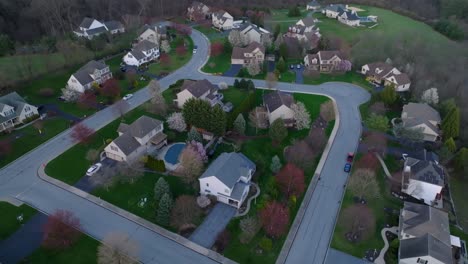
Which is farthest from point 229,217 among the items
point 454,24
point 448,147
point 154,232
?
point 454,24

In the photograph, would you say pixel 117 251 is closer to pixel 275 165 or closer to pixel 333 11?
pixel 275 165

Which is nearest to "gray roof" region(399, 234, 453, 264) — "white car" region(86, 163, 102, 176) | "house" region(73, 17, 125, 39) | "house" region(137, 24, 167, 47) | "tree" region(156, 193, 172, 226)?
"tree" region(156, 193, 172, 226)

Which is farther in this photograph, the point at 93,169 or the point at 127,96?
the point at 127,96

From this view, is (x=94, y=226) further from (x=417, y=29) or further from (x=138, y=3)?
(x=417, y=29)

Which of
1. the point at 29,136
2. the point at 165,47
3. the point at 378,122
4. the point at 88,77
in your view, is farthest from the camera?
the point at 165,47

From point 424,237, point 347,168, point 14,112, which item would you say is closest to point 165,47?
point 14,112

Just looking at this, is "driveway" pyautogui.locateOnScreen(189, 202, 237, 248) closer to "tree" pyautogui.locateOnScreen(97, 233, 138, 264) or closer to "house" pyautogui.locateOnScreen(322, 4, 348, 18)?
"tree" pyautogui.locateOnScreen(97, 233, 138, 264)

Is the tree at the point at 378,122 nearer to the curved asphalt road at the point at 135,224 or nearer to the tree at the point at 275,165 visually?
the curved asphalt road at the point at 135,224
